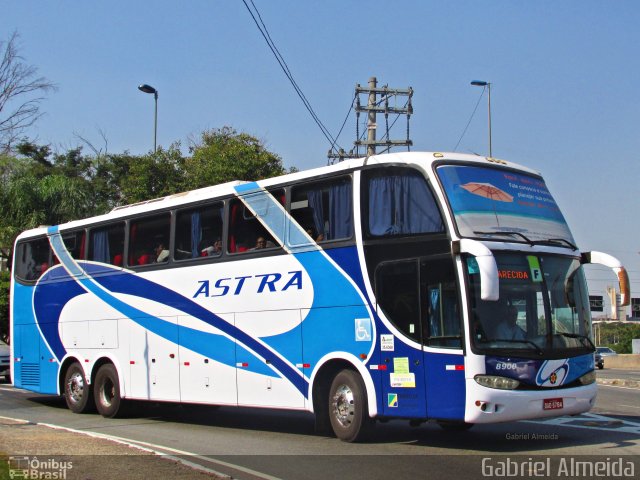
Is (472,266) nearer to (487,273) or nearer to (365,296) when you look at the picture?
(487,273)

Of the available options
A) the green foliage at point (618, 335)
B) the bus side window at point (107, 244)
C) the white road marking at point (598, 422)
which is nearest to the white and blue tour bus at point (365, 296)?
the bus side window at point (107, 244)

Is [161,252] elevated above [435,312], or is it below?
above

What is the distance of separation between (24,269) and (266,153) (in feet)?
46.6

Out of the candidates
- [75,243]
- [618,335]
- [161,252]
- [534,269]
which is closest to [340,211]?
[534,269]

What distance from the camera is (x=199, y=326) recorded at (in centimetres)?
1496

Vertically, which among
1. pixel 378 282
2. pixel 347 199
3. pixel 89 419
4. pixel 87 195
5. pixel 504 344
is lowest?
pixel 89 419

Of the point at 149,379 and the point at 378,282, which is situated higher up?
the point at 378,282

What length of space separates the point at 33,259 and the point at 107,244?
3403mm

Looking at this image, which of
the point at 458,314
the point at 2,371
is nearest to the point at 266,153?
the point at 2,371

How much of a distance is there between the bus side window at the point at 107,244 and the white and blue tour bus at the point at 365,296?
0.16 metres

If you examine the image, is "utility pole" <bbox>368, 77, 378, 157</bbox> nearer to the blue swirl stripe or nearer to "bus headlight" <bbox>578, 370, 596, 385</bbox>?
the blue swirl stripe

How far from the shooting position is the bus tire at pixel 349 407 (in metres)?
11.7

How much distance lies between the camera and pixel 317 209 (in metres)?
12.8

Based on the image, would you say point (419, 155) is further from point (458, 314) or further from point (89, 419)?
point (89, 419)
